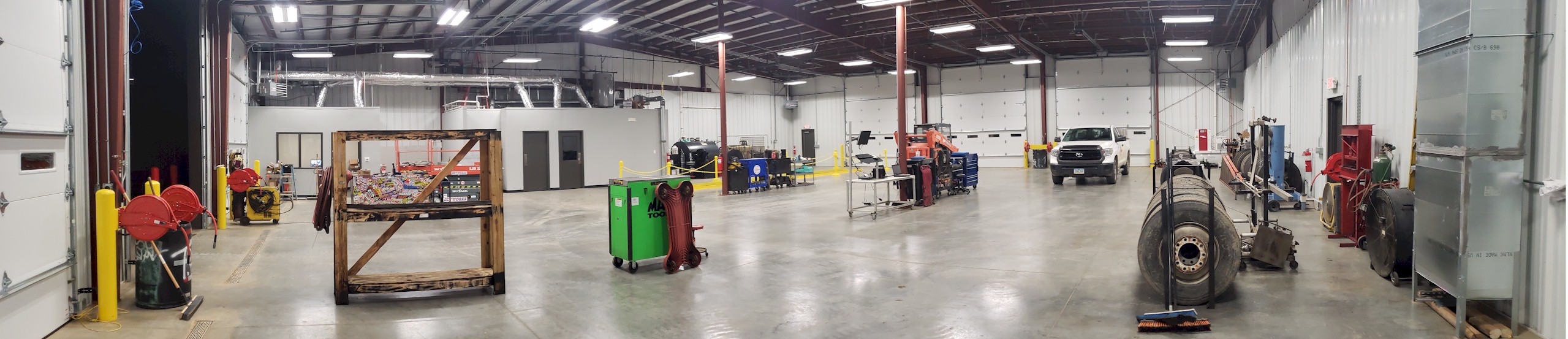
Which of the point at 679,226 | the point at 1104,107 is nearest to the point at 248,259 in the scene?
the point at 679,226

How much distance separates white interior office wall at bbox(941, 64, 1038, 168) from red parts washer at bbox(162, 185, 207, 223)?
25313mm

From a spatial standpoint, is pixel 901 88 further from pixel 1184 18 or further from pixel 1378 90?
pixel 1378 90

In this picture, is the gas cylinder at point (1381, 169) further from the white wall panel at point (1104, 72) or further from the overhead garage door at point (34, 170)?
the white wall panel at point (1104, 72)

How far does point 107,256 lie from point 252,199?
7457 millimetres

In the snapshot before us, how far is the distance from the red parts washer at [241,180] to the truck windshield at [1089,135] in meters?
16.3

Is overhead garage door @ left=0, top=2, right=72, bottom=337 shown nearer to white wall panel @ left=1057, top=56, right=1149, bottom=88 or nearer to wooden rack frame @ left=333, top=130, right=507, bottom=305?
wooden rack frame @ left=333, top=130, right=507, bottom=305

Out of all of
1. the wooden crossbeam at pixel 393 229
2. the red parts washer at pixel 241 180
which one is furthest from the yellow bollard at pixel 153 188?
the red parts washer at pixel 241 180

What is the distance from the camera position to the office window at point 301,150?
1808 cm

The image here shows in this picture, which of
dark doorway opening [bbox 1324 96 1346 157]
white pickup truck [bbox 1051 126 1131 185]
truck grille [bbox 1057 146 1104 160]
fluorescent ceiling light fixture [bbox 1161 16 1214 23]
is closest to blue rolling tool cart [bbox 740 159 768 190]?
white pickup truck [bbox 1051 126 1131 185]

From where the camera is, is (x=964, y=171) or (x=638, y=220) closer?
(x=638, y=220)

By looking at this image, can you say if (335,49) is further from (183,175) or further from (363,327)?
(363,327)

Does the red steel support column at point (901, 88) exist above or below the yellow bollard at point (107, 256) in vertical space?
above

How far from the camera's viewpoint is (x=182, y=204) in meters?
5.80

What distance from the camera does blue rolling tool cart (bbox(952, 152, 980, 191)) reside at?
16047 millimetres
